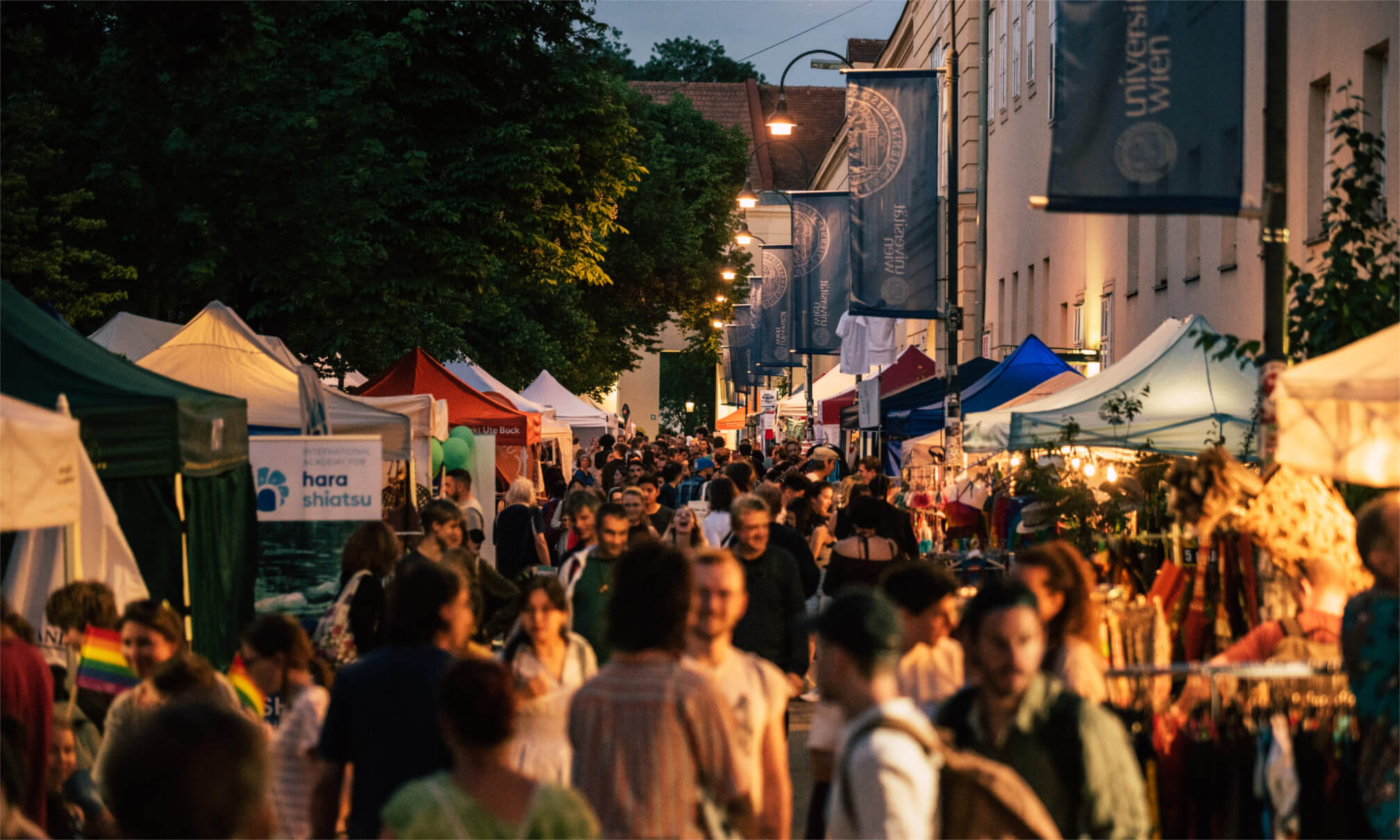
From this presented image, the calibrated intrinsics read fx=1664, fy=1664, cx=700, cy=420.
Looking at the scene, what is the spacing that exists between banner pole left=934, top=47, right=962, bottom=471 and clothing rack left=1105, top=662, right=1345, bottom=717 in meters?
12.0

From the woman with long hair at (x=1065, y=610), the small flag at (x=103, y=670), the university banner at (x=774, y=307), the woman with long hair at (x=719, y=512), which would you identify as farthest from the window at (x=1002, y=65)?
the woman with long hair at (x=1065, y=610)

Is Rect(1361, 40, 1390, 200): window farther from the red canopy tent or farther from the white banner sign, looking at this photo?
the red canopy tent

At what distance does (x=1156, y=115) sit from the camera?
9195 mm

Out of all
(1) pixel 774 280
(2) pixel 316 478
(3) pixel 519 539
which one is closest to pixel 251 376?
(3) pixel 519 539

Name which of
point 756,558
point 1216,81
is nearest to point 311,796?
point 756,558

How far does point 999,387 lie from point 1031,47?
1262 cm

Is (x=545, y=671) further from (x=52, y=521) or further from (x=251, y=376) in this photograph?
(x=251, y=376)

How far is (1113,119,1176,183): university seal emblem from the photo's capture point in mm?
9047

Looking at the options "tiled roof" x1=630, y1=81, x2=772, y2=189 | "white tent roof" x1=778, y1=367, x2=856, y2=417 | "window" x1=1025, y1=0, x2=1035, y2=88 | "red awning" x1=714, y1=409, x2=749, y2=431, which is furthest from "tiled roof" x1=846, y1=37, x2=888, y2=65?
"window" x1=1025, y1=0, x2=1035, y2=88

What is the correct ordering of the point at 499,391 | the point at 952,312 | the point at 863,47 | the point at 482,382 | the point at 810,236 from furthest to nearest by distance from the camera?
the point at 863,47 < the point at 810,236 < the point at 499,391 < the point at 482,382 < the point at 952,312

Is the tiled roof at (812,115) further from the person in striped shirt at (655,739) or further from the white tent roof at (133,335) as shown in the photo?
the person in striped shirt at (655,739)

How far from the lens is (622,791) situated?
4.33m

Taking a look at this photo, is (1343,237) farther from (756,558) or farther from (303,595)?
(303,595)

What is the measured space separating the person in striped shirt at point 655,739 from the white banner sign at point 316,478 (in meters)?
6.60
